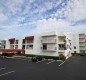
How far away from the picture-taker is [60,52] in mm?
52656

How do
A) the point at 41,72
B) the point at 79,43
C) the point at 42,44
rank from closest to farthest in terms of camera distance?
the point at 41,72, the point at 42,44, the point at 79,43

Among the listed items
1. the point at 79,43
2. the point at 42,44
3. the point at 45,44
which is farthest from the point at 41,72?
the point at 79,43

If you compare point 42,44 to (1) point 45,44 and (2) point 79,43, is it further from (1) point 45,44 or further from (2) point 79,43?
(2) point 79,43

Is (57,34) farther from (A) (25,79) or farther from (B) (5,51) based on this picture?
(A) (25,79)

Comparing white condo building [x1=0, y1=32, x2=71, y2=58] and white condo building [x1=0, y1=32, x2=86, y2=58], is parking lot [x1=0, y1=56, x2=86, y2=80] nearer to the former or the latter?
white condo building [x1=0, y1=32, x2=71, y2=58]

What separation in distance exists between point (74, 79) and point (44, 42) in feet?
124

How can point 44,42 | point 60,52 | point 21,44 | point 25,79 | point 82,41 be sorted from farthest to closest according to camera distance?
point 82,41 → point 21,44 → point 44,42 → point 60,52 → point 25,79

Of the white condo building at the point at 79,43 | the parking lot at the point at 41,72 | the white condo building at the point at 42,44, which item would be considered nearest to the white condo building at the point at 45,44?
the white condo building at the point at 42,44


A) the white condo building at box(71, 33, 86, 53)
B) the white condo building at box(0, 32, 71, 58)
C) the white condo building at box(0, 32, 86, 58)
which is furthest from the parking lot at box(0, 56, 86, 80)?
the white condo building at box(71, 33, 86, 53)

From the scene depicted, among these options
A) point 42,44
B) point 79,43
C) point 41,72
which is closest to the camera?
point 41,72

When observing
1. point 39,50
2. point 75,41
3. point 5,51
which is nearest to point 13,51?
point 5,51

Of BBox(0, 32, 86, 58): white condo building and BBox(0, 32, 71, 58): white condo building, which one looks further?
BBox(0, 32, 86, 58): white condo building

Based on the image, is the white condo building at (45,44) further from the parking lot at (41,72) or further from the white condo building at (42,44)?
the parking lot at (41,72)

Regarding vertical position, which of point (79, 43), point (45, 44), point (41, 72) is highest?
point (79, 43)
